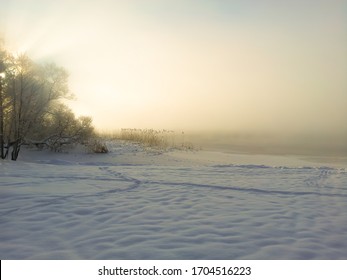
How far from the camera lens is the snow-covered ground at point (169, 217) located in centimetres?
331

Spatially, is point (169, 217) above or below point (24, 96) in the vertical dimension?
below

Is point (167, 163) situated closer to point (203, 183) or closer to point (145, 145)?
point (145, 145)

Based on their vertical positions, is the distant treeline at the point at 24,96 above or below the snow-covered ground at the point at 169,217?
above

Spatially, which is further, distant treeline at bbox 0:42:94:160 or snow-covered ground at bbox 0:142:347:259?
distant treeline at bbox 0:42:94:160

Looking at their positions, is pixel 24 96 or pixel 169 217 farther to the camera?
pixel 24 96

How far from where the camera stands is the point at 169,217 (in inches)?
179

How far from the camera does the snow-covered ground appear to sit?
10.9ft

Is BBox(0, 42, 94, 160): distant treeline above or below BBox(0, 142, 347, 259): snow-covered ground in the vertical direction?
above

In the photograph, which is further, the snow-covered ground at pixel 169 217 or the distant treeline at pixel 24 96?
the distant treeline at pixel 24 96
